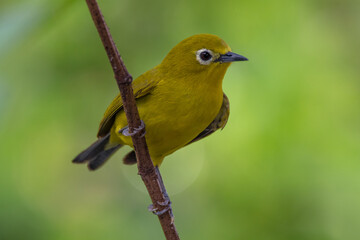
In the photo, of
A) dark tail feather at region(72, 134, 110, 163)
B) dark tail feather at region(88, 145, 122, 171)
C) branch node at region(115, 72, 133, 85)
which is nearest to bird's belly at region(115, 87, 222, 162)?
dark tail feather at region(72, 134, 110, 163)

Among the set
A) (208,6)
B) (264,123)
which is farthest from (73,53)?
(264,123)

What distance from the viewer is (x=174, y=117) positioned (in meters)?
3.51

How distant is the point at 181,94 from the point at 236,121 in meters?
0.84

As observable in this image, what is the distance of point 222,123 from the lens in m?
4.07

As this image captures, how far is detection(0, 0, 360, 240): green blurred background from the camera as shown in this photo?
406cm

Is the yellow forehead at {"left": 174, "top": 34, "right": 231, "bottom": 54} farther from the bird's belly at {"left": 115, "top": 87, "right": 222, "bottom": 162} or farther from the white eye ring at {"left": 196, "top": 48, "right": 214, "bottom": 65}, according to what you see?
the bird's belly at {"left": 115, "top": 87, "right": 222, "bottom": 162}

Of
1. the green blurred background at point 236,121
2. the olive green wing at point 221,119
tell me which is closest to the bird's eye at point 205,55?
the olive green wing at point 221,119

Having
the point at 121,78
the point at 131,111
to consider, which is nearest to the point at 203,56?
the point at 131,111

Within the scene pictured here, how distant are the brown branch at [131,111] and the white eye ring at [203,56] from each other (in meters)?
1.17

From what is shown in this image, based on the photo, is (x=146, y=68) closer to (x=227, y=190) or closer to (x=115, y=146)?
(x=115, y=146)

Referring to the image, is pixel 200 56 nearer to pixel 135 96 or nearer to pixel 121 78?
pixel 135 96

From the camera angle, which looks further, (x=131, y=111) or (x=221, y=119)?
(x=221, y=119)

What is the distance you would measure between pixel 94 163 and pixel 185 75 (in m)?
1.53

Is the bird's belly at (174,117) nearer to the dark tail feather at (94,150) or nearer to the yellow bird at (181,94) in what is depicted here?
the yellow bird at (181,94)
